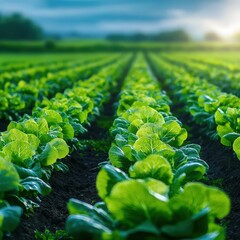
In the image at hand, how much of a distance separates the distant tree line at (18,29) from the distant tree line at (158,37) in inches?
1221

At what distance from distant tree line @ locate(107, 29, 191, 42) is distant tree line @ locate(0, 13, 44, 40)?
31008 mm

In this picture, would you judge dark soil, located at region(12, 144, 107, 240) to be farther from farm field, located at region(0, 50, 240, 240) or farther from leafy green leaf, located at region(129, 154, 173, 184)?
leafy green leaf, located at region(129, 154, 173, 184)

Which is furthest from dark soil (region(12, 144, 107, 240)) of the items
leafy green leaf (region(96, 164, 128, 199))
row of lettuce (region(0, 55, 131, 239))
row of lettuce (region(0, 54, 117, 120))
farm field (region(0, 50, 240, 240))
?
row of lettuce (region(0, 54, 117, 120))

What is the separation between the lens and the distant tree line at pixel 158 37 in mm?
145875

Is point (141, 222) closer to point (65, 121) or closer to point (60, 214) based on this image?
point (60, 214)

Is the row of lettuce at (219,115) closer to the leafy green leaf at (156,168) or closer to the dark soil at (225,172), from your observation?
the dark soil at (225,172)

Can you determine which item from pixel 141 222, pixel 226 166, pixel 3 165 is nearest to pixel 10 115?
pixel 226 166

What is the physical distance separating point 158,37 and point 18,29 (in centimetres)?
5045

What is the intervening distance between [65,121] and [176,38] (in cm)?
14674

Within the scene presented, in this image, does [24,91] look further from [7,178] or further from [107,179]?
[107,179]

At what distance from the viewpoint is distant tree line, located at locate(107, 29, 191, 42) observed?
146m

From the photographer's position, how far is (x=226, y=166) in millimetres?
7695

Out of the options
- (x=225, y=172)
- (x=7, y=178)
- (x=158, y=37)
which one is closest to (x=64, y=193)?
(x=225, y=172)

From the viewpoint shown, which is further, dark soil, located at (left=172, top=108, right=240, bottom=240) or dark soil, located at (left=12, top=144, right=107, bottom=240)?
dark soil, located at (left=172, top=108, right=240, bottom=240)
